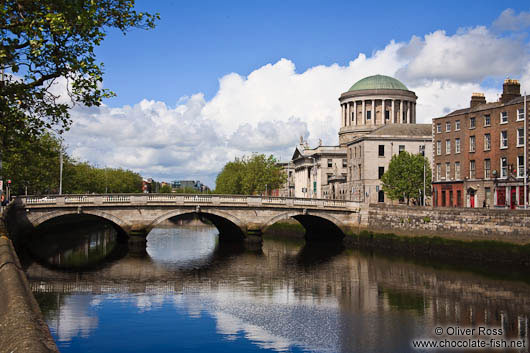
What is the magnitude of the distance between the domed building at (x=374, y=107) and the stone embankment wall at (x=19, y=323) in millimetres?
110210

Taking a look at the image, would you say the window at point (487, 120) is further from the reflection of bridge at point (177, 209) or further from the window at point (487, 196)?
the reflection of bridge at point (177, 209)

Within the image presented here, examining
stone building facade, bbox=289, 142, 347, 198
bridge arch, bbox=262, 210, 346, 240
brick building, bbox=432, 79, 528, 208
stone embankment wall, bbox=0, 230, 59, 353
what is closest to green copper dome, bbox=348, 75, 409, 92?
stone building facade, bbox=289, 142, 347, 198

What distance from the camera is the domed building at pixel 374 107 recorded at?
12281cm

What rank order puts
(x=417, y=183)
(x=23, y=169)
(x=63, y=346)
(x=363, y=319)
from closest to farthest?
(x=63, y=346) → (x=363, y=319) → (x=23, y=169) → (x=417, y=183)

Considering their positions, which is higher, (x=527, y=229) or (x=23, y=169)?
(x=23, y=169)

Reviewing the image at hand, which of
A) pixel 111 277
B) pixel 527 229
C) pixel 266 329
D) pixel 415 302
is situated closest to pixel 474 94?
pixel 527 229

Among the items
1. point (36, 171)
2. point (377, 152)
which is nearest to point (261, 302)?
point (36, 171)

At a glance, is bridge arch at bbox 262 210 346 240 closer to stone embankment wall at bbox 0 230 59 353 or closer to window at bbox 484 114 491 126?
window at bbox 484 114 491 126

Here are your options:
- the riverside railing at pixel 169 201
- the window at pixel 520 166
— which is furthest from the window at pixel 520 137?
the riverside railing at pixel 169 201

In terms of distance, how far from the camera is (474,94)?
62.4 metres

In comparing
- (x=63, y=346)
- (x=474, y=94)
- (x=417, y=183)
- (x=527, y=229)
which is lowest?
(x=63, y=346)

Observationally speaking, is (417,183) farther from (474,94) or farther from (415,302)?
(415,302)

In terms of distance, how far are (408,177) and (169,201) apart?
33.9 m

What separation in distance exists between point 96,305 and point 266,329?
940 centimetres
